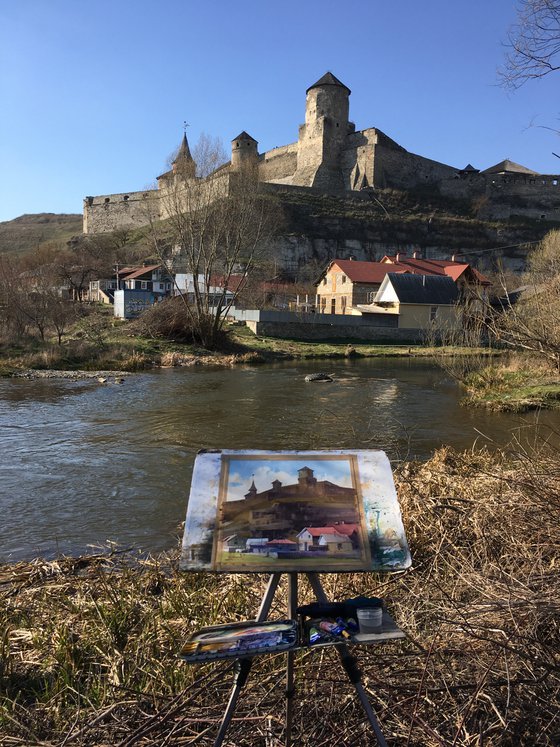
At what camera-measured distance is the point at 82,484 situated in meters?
9.71

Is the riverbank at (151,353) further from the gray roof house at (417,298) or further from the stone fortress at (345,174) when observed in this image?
the stone fortress at (345,174)

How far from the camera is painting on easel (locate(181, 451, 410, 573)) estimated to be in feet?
8.29

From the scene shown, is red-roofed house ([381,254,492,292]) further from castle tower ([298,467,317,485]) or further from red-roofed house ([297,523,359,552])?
red-roofed house ([297,523,359,552])

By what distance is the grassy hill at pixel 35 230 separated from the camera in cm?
10962

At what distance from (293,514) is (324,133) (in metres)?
78.0

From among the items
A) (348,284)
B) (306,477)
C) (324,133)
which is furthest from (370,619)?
(324,133)

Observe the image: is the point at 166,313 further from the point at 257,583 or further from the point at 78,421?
the point at 257,583

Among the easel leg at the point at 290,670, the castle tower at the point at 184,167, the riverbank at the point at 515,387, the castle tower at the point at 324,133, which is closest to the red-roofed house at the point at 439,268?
the castle tower at the point at 184,167

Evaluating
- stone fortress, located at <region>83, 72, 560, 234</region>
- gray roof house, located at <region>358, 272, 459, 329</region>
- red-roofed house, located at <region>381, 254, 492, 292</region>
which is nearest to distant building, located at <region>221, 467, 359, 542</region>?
gray roof house, located at <region>358, 272, 459, 329</region>

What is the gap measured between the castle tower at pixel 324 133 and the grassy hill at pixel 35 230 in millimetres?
49105

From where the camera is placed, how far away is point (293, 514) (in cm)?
271

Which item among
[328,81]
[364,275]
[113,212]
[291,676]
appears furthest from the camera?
[113,212]

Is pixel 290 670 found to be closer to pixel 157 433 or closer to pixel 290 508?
pixel 290 508

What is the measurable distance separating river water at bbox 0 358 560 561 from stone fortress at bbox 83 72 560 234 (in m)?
51.8
